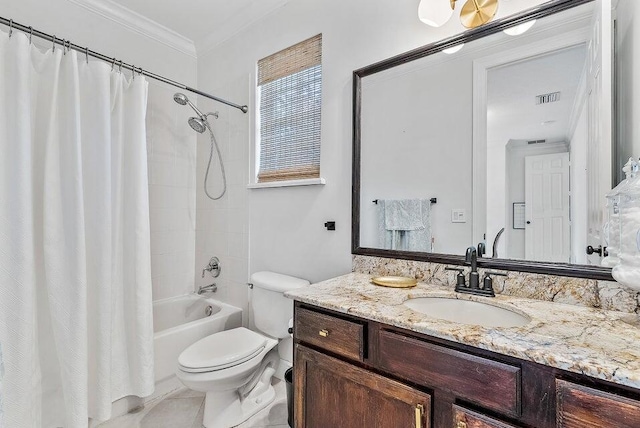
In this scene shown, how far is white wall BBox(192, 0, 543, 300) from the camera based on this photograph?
1544 mm

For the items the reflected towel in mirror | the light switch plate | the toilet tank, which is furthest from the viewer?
the toilet tank

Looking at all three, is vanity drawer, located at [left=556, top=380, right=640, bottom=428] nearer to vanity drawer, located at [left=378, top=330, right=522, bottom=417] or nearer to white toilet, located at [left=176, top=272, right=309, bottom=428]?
vanity drawer, located at [left=378, top=330, right=522, bottom=417]

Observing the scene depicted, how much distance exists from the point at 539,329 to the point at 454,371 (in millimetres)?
253

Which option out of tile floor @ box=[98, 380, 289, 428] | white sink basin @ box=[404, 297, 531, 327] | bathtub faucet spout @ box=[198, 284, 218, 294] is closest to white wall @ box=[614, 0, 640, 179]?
white sink basin @ box=[404, 297, 531, 327]

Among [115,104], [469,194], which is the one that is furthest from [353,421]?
[115,104]

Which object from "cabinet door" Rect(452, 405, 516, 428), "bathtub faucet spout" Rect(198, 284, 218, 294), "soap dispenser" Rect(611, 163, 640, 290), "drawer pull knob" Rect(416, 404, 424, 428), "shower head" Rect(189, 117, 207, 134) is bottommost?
"bathtub faucet spout" Rect(198, 284, 218, 294)

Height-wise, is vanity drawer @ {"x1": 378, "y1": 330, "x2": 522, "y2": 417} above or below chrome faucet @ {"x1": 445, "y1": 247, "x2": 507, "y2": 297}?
below

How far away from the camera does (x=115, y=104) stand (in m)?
1.69

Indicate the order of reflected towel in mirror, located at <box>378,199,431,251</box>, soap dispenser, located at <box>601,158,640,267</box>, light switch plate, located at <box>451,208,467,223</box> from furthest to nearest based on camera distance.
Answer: reflected towel in mirror, located at <box>378,199,431,251</box> → light switch plate, located at <box>451,208,467,223</box> → soap dispenser, located at <box>601,158,640,267</box>

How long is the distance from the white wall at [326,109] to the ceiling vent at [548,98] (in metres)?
0.39

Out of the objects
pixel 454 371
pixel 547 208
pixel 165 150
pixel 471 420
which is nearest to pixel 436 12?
pixel 547 208

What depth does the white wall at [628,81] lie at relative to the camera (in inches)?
36.6

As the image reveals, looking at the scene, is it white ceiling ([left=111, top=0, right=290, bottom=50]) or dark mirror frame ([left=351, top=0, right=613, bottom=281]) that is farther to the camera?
white ceiling ([left=111, top=0, right=290, bottom=50])

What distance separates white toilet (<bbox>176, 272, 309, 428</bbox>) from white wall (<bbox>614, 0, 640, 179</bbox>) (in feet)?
4.82
